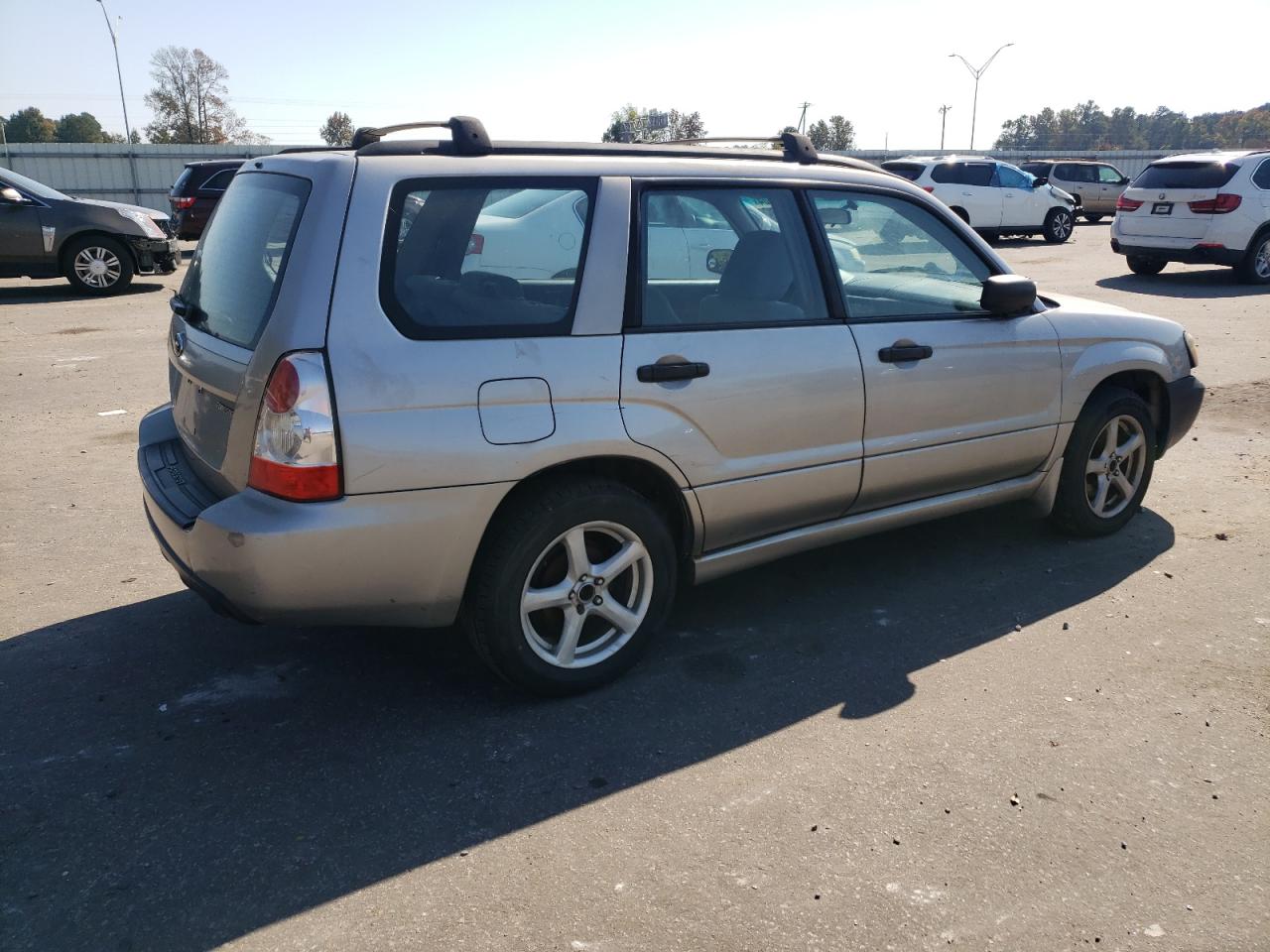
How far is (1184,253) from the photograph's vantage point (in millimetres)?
15141

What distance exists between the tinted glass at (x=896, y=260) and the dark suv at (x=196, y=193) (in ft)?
59.5

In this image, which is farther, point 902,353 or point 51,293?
point 51,293

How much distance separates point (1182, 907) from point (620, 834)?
1.41 meters

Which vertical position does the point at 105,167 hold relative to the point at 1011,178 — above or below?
above

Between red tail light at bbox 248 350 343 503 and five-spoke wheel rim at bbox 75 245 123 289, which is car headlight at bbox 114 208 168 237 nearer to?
five-spoke wheel rim at bbox 75 245 123 289

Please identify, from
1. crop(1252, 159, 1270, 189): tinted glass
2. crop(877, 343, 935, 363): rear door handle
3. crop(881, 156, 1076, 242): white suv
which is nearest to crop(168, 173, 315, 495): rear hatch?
crop(877, 343, 935, 363): rear door handle

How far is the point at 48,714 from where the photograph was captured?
11.6 ft

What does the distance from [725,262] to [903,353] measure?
0.81 m

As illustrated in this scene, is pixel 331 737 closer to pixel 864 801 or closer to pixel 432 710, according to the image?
pixel 432 710

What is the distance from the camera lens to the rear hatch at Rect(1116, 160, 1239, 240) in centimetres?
1488

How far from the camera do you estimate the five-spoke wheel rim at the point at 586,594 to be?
A: 11.7ft

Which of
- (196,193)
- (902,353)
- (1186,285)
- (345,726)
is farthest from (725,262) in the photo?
(196,193)

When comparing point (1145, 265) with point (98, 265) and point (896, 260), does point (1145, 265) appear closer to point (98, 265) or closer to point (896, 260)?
point (896, 260)

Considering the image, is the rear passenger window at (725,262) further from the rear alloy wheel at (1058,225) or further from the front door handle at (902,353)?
the rear alloy wheel at (1058,225)
